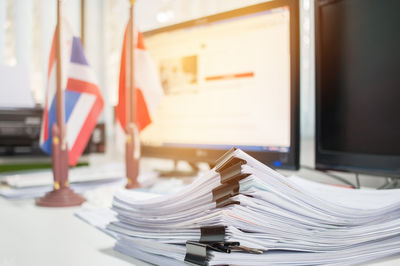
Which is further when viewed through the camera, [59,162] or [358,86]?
[59,162]

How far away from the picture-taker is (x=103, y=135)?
1458mm

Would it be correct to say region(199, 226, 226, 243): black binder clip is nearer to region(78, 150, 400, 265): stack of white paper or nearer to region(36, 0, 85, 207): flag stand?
region(78, 150, 400, 265): stack of white paper

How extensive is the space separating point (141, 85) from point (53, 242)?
0.51 meters

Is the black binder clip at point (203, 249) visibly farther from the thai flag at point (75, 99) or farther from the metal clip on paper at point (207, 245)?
the thai flag at point (75, 99)

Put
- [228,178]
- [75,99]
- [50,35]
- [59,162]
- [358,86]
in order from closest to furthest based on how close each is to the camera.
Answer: [228,178]
[358,86]
[59,162]
[75,99]
[50,35]

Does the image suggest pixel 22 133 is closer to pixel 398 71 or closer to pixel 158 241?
pixel 158 241

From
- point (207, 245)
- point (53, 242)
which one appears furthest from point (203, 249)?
point (53, 242)

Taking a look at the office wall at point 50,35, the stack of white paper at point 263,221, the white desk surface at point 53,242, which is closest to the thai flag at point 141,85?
the white desk surface at point 53,242

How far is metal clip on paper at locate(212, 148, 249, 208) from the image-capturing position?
343mm

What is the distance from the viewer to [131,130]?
87 cm

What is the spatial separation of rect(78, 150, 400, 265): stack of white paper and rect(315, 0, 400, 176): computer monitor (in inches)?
9.8

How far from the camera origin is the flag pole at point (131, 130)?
864 millimetres

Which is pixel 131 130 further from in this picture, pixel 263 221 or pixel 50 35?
pixel 50 35

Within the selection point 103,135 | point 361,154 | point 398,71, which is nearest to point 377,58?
point 398,71
